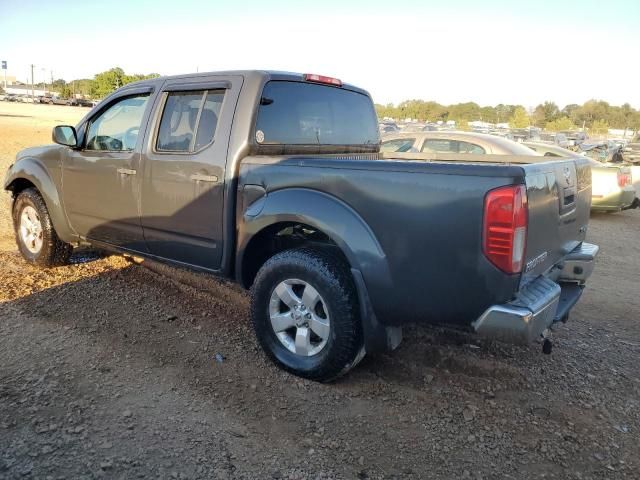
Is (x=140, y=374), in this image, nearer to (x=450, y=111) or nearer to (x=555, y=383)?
(x=555, y=383)

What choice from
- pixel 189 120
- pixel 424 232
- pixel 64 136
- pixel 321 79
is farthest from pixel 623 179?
pixel 64 136

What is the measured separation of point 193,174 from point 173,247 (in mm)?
660

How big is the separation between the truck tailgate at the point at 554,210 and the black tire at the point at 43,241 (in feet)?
14.8

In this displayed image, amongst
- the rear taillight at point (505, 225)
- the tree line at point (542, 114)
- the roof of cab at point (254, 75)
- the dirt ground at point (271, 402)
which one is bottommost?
the dirt ground at point (271, 402)

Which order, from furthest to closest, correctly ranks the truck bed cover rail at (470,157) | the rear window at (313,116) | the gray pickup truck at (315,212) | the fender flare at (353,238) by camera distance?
the truck bed cover rail at (470,157) → the rear window at (313,116) → the fender flare at (353,238) → the gray pickup truck at (315,212)

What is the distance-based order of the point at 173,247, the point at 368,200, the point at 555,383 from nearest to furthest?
1. the point at 368,200
2. the point at 555,383
3. the point at 173,247

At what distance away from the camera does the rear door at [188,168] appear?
151 inches

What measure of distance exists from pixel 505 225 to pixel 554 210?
0.65 meters

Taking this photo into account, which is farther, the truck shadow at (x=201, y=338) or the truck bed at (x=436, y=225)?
the truck shadow at (x=201, y=338)

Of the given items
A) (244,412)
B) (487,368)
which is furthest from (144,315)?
(487,368)

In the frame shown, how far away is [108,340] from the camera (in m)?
3.97

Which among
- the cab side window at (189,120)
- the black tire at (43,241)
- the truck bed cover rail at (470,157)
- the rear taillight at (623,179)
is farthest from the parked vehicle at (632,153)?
the black tire at (43,241)

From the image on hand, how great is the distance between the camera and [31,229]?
5590mm

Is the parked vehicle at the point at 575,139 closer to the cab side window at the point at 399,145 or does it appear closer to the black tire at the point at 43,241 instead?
the cab side window at the point at 399,145
